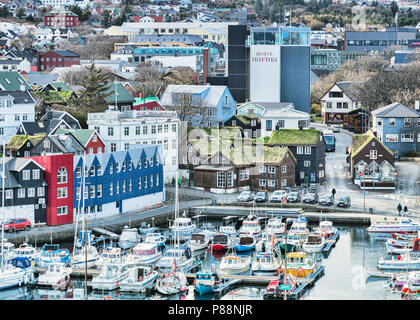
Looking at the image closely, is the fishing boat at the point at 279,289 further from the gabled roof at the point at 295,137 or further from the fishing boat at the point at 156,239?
the gabled roof at the point at 295,137

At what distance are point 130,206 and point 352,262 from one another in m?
8.07

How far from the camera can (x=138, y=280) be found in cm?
1814

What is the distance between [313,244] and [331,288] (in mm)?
4203

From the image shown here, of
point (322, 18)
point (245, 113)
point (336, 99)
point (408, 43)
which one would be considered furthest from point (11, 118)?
point (322, 18)

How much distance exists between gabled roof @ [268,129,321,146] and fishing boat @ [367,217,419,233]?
679 cm

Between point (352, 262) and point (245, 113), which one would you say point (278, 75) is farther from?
point (352, 262)

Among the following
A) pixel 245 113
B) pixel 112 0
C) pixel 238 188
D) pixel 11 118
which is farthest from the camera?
pixel 112 0

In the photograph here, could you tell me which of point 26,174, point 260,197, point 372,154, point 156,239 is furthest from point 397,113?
point 26,174

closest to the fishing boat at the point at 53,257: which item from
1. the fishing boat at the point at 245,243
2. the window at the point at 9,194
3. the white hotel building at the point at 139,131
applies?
the window at the point at 9,194

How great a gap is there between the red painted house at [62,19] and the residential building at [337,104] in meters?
71.0

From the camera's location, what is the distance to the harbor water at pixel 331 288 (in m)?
17.0

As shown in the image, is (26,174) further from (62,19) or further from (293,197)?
(62,19)

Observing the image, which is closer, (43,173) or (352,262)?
(352,262)

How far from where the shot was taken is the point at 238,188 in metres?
29.3
